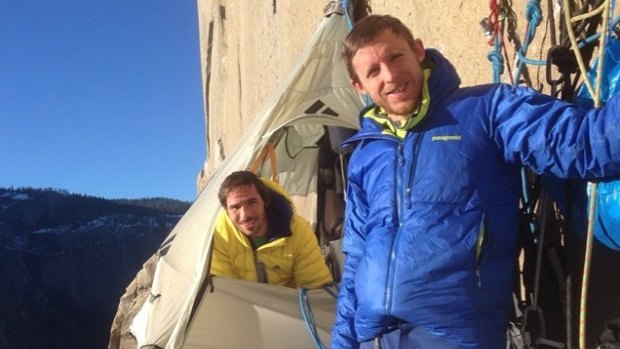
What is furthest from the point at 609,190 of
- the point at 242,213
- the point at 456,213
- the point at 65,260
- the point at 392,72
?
the point at 65,260

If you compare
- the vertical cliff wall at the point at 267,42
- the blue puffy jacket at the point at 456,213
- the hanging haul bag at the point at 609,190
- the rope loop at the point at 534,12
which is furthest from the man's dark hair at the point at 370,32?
the vertical cliff wall at the point at 267,42

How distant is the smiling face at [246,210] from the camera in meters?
3.61

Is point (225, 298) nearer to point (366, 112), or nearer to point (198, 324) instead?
point (198, 324)

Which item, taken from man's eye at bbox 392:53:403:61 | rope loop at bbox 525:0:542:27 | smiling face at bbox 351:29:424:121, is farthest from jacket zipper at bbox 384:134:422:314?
rope loop at bbox 525:0:542:27

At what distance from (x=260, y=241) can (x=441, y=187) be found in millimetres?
2074

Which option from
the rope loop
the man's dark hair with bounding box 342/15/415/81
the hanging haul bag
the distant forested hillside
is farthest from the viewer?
the distant forested hillside

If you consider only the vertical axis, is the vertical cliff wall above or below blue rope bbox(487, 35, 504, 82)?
above

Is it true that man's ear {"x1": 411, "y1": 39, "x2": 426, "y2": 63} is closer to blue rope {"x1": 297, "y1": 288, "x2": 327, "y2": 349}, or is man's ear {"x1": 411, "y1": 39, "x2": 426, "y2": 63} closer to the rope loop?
the rope loop

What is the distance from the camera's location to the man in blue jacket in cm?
170

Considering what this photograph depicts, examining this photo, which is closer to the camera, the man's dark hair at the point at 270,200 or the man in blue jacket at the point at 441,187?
the man in blue jacket at the point at 441,187

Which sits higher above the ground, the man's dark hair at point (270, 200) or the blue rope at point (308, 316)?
the man's dark hair at point (270, 200)

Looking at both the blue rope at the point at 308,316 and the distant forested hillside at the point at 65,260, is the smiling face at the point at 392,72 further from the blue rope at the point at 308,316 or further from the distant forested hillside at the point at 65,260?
the distant forested hillside at the point at 65,260

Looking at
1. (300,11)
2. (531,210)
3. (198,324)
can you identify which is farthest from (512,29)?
(300,11)

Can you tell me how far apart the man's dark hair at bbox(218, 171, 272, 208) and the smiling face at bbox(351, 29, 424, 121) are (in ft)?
6.07
